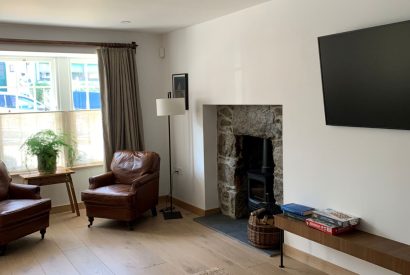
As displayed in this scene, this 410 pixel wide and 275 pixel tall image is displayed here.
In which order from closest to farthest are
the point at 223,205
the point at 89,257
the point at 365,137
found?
the point at 365,137, the point at 89,257, the point at 223,205

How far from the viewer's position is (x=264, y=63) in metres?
4.07

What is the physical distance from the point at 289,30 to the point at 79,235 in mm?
3094

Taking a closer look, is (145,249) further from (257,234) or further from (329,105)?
(329,105)

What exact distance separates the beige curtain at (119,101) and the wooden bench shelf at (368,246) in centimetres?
293

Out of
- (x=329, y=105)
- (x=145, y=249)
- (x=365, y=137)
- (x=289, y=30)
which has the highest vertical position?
(x=289, y=30)

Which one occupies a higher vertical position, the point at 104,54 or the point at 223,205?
the point at 104,54

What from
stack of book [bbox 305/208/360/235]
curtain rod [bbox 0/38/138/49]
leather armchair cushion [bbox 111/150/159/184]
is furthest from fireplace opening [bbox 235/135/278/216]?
curtain rod [bbox 0/38/138/49]

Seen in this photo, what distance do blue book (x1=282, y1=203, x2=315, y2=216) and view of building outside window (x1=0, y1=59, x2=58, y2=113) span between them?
3537 mm

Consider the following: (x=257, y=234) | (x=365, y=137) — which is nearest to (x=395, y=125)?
(x=365, y=137)

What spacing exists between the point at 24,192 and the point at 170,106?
1908mm

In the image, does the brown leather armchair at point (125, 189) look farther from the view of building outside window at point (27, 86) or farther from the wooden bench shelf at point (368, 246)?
the wooden bench shelf at point (368, 246)

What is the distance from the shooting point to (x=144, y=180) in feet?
16.1

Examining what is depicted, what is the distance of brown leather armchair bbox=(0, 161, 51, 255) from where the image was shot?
13.2ft

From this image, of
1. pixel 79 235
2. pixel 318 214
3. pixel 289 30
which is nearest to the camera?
pixel 318 214
